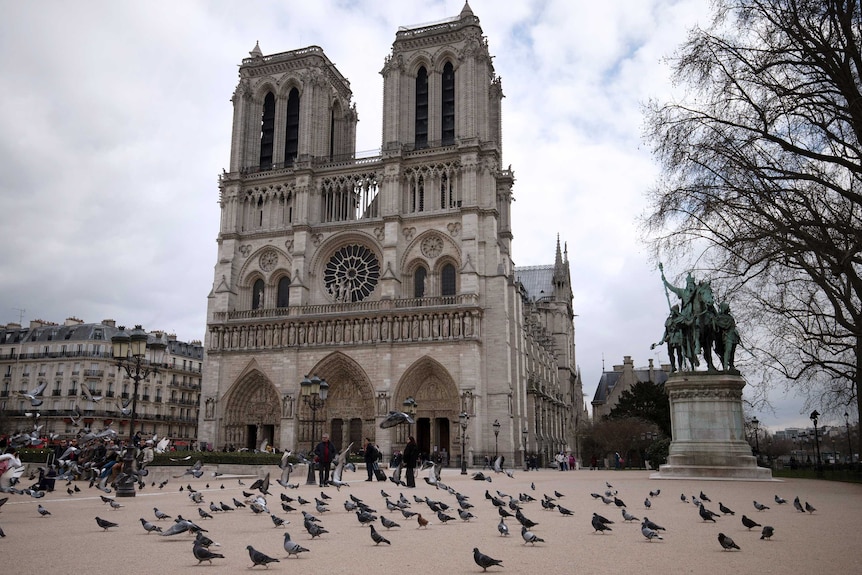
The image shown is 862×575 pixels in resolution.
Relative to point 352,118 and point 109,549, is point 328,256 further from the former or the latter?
point 109,549

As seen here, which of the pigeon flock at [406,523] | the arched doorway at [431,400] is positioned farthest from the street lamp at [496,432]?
the pigeon flock at [406,523]

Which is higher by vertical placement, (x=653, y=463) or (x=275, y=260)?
(x=275, y=260)

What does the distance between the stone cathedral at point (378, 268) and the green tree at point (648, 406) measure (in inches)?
249

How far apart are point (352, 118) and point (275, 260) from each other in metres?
13.0

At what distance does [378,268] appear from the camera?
4347 centimetres

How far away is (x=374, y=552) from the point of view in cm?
794

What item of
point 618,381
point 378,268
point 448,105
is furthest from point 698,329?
point 618,381

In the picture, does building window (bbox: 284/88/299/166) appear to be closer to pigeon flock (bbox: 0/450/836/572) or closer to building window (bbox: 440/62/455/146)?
building window (bbox: 440/62/455/146)

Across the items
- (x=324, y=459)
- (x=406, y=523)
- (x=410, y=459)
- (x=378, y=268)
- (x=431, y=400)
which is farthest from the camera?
(x=378, y=268)

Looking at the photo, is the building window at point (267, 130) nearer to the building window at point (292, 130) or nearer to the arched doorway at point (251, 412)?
the building window at point (292, 130)

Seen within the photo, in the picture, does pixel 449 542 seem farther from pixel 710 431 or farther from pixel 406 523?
pixel 710 431

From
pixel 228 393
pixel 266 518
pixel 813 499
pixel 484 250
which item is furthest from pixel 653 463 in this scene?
pixel 266 518

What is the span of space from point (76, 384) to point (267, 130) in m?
21.7

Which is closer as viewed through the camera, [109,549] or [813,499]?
[109,549]
